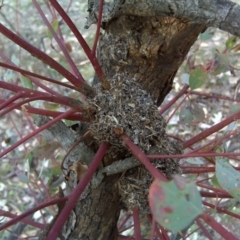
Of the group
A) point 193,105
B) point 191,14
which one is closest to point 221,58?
point 193,105

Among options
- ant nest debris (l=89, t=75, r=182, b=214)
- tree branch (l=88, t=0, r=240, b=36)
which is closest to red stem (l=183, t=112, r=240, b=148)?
ant nest debris (l=89, t=75, r=182, b=214)

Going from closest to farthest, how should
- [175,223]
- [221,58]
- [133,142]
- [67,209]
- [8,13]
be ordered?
[175,223]
[67,209]
[133,142]
[221,58]
[8,13]

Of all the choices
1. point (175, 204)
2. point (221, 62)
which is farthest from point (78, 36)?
point (221, 62)

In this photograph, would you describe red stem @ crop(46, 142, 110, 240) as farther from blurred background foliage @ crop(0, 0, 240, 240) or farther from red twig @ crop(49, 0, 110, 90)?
blurred background foliage @ crop(0, 0, 240, 240)

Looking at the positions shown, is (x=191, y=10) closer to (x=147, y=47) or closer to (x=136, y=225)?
(x=147, y=47)

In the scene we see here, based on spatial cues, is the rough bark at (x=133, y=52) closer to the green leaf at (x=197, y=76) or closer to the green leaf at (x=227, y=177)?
the green leaf at (x=197, y=76)

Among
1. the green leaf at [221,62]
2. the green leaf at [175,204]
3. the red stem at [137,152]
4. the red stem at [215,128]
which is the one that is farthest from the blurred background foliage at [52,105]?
the green leaf at [175,204]

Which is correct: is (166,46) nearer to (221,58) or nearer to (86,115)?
(86,115)

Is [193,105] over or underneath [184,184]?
over
